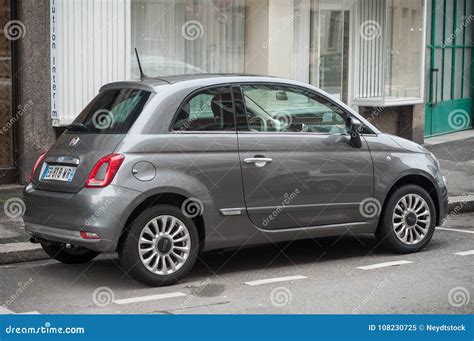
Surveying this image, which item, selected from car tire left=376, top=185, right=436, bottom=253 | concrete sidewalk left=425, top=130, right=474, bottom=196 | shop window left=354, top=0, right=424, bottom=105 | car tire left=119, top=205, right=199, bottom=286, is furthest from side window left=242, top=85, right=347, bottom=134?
shop window left=354, top=0, right=424, bottom=105

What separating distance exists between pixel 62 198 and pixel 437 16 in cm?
1337

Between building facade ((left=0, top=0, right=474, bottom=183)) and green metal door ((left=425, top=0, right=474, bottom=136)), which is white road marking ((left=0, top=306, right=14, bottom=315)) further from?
green metal door ((left=425, top=0, right=474, bottom=136))

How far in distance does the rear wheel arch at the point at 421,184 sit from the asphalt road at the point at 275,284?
486 mm

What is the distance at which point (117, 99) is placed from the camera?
27.5 feet

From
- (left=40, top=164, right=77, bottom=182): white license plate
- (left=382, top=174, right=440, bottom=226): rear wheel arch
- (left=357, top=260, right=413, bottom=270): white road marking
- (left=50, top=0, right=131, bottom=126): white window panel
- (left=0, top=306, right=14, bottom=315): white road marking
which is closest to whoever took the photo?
(left=0, top=306, right=14, bottom=315): white road marking

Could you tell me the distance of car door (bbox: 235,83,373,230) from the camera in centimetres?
838

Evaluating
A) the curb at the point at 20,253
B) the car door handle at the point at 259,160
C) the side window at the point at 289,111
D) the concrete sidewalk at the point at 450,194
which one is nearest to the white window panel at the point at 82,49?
the concrete sidewalk at the point at 450,194

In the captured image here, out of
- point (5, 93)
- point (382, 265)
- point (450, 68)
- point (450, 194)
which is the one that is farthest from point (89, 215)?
point (450, 68)

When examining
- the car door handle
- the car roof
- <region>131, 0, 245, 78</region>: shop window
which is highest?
<region>131, 0, 245, 78</region>: shop window

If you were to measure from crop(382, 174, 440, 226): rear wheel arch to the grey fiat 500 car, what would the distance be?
0.02 meters

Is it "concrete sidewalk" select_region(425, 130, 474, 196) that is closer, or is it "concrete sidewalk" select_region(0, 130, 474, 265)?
"concrete sidewalk" select_region(0, 130, 474, 265)

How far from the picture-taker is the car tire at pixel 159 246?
25.4 feet

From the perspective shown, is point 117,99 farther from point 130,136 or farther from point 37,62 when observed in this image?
point 37,62

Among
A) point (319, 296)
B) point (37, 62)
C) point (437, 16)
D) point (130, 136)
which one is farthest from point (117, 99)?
point (437, 16)
